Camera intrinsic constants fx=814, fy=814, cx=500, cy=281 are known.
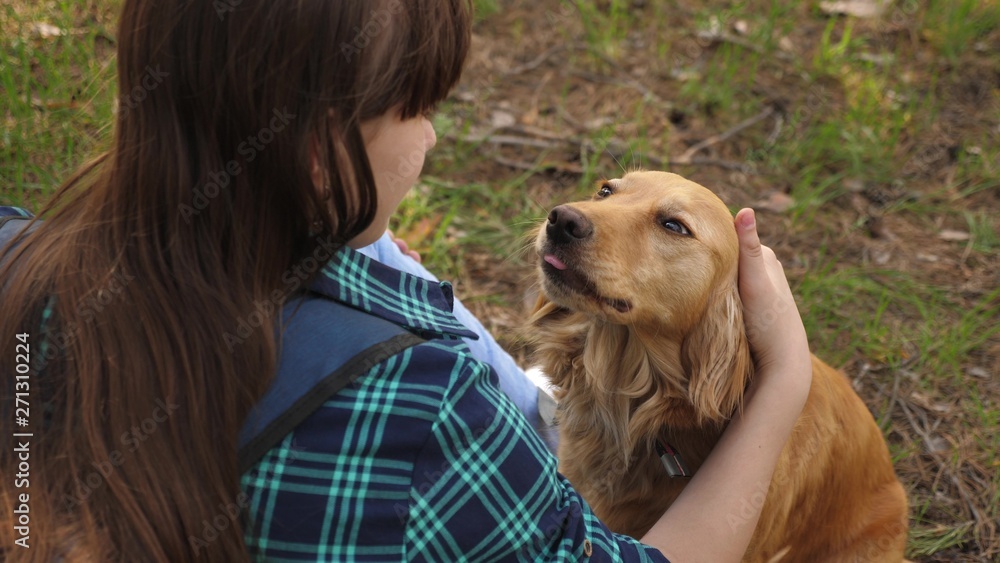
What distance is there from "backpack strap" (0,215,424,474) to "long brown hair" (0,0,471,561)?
0.03m

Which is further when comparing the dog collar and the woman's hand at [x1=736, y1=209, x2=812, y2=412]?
the dog collar

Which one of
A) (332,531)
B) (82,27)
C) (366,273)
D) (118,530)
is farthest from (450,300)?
(82,27)

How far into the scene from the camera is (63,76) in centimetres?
316

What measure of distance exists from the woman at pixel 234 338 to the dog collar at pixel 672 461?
739 mm

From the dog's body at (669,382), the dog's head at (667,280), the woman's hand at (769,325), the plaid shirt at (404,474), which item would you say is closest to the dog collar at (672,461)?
the dog's body at (669,382)

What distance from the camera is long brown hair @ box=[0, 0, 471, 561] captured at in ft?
4.08

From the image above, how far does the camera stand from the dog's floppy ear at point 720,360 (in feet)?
6.50

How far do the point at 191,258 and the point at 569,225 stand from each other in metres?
0.93

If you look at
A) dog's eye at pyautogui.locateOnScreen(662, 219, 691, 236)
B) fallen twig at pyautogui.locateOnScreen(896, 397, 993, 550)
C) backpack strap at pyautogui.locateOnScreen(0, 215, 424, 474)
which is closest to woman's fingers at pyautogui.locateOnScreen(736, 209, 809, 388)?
dog's eye at pyautogui.locateOnScreen(662, 219, 691, 236)

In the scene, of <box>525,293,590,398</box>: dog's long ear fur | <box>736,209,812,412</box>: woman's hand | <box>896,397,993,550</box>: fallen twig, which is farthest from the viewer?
<box>896,397,993,550</box>: fallen twig

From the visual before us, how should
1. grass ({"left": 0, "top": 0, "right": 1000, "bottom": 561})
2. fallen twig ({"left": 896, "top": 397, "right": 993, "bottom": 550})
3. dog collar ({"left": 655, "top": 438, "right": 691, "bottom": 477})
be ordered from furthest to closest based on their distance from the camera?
grass ({"left": 0, "top": 0, "right": 1000, "bottom": 561}), fallen twig ({"left": 896, "top": 397, "right": 993, "bottom": 550}), dog collar ({"left": 655, "top": 438, "right": 691, "bottom": 477})

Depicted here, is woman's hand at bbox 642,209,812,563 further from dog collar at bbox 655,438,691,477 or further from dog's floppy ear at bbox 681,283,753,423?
dog collar at bbox 655,438,691,477

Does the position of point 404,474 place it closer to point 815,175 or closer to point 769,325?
point 769,325

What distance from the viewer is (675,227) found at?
2062 mm
